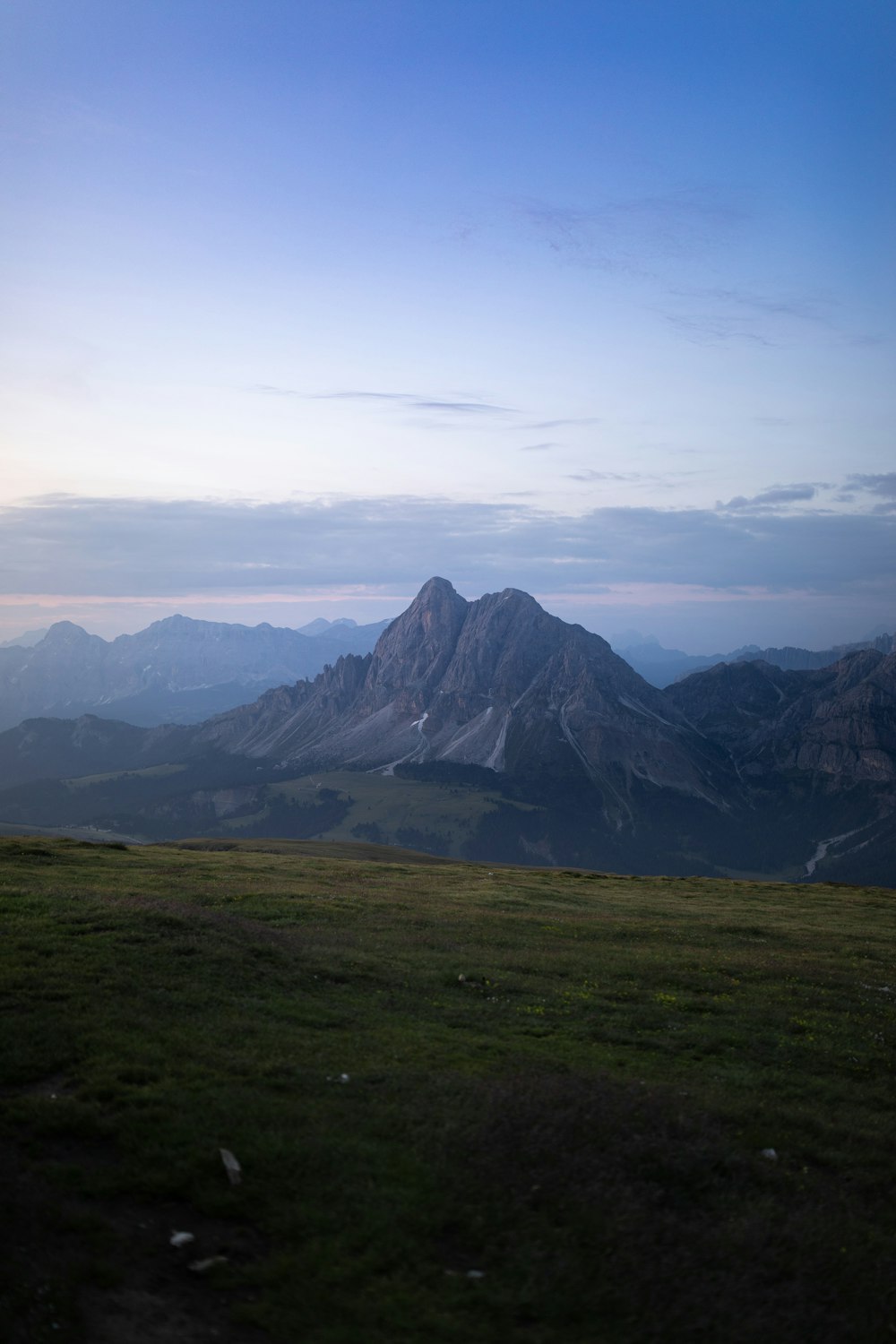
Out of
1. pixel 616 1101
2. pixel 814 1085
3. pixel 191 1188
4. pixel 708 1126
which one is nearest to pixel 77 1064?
pixel 191 1188

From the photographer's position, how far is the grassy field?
45.0ft

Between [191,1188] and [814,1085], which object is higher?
[191,1188]

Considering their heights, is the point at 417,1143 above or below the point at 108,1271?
above

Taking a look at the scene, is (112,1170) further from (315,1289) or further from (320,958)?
(320,958)

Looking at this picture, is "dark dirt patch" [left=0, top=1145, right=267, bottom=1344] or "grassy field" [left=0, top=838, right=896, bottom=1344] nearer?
"dark dirt patch" [left=0, top=1145, right=267, bottom=1344]

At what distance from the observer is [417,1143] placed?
697 inches

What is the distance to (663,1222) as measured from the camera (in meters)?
16.3

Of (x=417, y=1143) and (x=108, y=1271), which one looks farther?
(x=417, y=1143)

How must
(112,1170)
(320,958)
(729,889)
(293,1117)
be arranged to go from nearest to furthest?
(112,1170) < (293,1117) < (320,958) < (729,889)

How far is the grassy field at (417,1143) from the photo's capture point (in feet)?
45.0

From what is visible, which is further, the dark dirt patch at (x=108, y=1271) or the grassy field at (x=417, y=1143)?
the grassy field at (x=417, y=1143)

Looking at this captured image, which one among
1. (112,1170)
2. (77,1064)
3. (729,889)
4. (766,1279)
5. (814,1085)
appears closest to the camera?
(766,1279)

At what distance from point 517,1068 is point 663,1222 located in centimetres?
664

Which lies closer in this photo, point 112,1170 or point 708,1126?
point 112,1170
